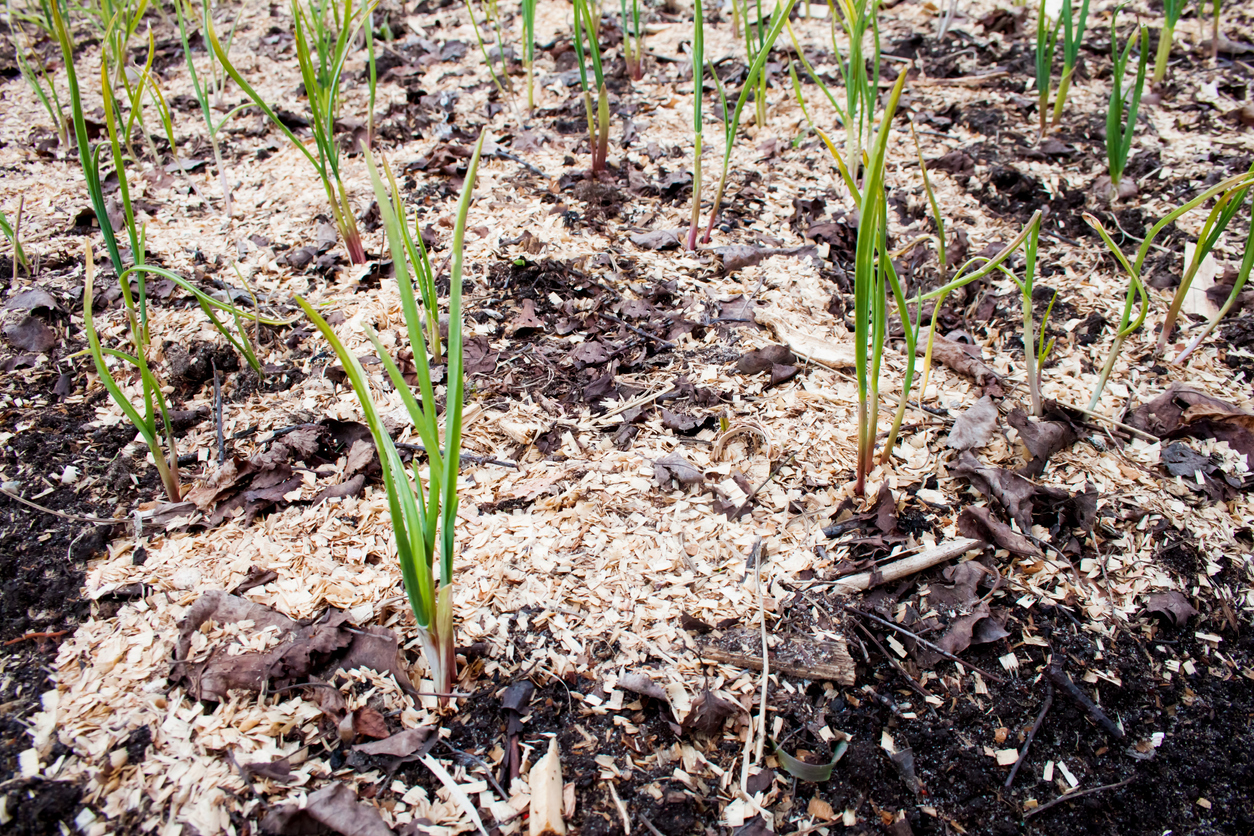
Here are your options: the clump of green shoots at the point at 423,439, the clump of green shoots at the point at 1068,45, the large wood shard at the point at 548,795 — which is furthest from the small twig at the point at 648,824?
the clump of green shoots at the point at 1068,45

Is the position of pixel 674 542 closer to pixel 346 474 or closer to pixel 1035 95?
pixel 346 474

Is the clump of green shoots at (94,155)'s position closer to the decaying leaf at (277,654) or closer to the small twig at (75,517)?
the small twig at (75,517)

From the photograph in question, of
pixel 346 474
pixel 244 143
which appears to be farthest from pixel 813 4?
pixel 346 474

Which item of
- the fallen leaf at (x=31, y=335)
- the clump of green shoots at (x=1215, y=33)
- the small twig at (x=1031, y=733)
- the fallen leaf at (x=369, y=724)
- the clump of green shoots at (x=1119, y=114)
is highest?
the clump of green shoots at (x=1215, y=33)

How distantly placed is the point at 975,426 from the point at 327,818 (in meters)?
1.38

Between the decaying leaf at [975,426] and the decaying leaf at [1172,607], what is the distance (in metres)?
0.41

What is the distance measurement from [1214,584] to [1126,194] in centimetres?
136

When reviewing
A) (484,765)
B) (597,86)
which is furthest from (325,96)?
(484,765)

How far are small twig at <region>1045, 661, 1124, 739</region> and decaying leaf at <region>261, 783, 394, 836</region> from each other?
1.05 meters

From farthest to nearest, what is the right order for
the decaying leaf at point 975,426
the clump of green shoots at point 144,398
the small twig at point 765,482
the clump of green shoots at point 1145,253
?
the decaying leaf at point 975,426 < the small twig at point 765,482 < the clump of green shoots at point 1145,253 < the clump of green shoots at point 144,398

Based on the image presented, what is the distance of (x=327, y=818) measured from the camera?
0.94m

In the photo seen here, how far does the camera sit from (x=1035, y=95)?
262cm

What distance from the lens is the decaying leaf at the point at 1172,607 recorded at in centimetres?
123

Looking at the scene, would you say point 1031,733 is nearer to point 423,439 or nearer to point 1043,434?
point 1043,434
